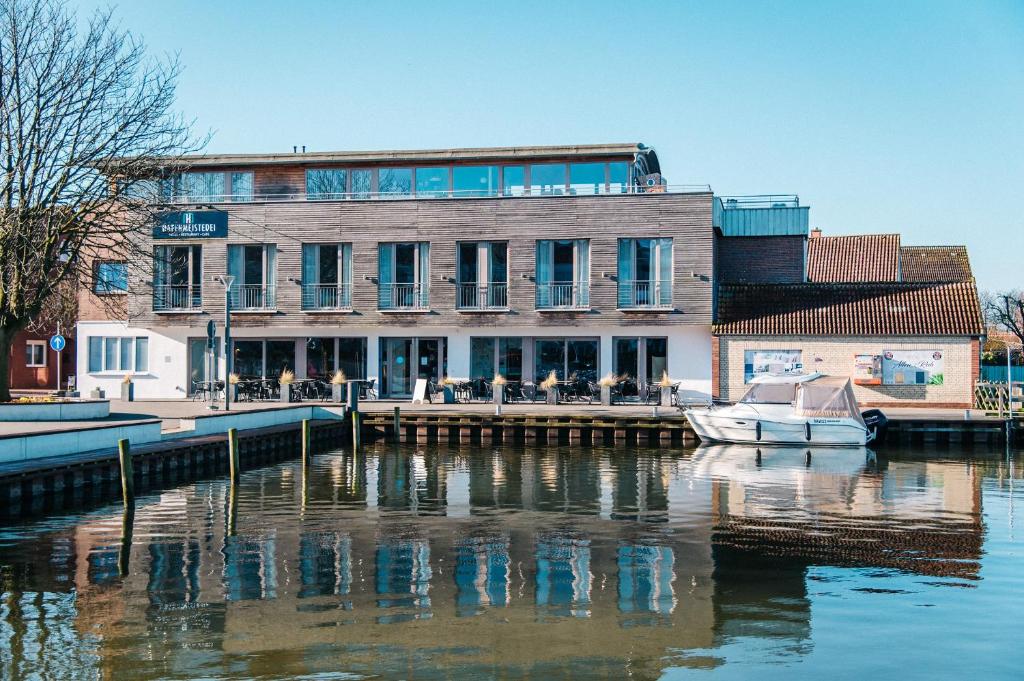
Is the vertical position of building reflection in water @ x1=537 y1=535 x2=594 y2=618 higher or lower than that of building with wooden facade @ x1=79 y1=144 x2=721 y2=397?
lower

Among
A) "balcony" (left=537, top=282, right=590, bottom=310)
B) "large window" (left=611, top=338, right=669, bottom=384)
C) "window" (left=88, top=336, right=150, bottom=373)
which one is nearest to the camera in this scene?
"balcony" (left=537, top=282, right=590, bottom=310)

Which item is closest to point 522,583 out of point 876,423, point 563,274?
point 876,423

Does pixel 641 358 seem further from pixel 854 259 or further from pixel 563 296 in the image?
pixel 854 259

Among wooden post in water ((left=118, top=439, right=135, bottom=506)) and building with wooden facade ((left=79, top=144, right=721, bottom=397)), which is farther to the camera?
building with wooden facade ((left=79, top=144, right=721, bottom=397))

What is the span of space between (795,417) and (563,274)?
36.9 ft

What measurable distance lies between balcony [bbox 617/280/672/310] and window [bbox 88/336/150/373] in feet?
63.3

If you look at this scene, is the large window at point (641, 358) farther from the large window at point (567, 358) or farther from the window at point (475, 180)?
the window at point (475, 180)

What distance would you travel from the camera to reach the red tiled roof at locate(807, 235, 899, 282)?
59594 millimetres

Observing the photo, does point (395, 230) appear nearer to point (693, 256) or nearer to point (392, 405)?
point (392, 405)

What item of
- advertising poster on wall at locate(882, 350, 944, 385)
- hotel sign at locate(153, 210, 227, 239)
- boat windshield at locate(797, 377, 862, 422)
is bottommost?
boat windshield at locate(797, 377, 862, 422)

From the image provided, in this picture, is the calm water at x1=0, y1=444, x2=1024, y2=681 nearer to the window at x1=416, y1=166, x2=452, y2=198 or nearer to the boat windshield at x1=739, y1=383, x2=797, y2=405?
the boat windshield at x1=739, y1=383, x2=797, y2=405

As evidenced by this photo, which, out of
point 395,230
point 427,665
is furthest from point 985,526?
point 395,230

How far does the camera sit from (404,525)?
1784 cm

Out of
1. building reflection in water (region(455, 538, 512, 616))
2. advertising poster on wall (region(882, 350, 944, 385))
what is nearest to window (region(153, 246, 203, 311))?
advertising poster on wall (region(882, 350, 944, 385))
